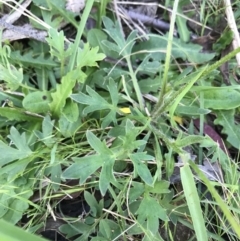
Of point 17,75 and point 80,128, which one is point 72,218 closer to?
point 80,128

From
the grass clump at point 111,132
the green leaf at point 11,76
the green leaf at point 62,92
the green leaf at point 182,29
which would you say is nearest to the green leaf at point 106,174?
the grass clump at point 111,132

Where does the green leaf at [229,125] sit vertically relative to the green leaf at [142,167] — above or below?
below

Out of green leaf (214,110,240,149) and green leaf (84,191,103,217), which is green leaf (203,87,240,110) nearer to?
green leaf (214,110,240,149)

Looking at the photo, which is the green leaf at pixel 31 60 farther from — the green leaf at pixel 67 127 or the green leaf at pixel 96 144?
the green leaf at pixel 96 144

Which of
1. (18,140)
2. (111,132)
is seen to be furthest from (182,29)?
(18,140)

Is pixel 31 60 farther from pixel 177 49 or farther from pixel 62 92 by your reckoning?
pixel 177 49

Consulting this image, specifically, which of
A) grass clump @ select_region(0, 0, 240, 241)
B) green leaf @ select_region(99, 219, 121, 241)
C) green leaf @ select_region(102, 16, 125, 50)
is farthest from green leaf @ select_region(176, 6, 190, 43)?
green leaf @ select_region(99, 219, 121, 241)

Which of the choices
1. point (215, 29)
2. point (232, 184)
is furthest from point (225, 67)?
point (232, 184)
